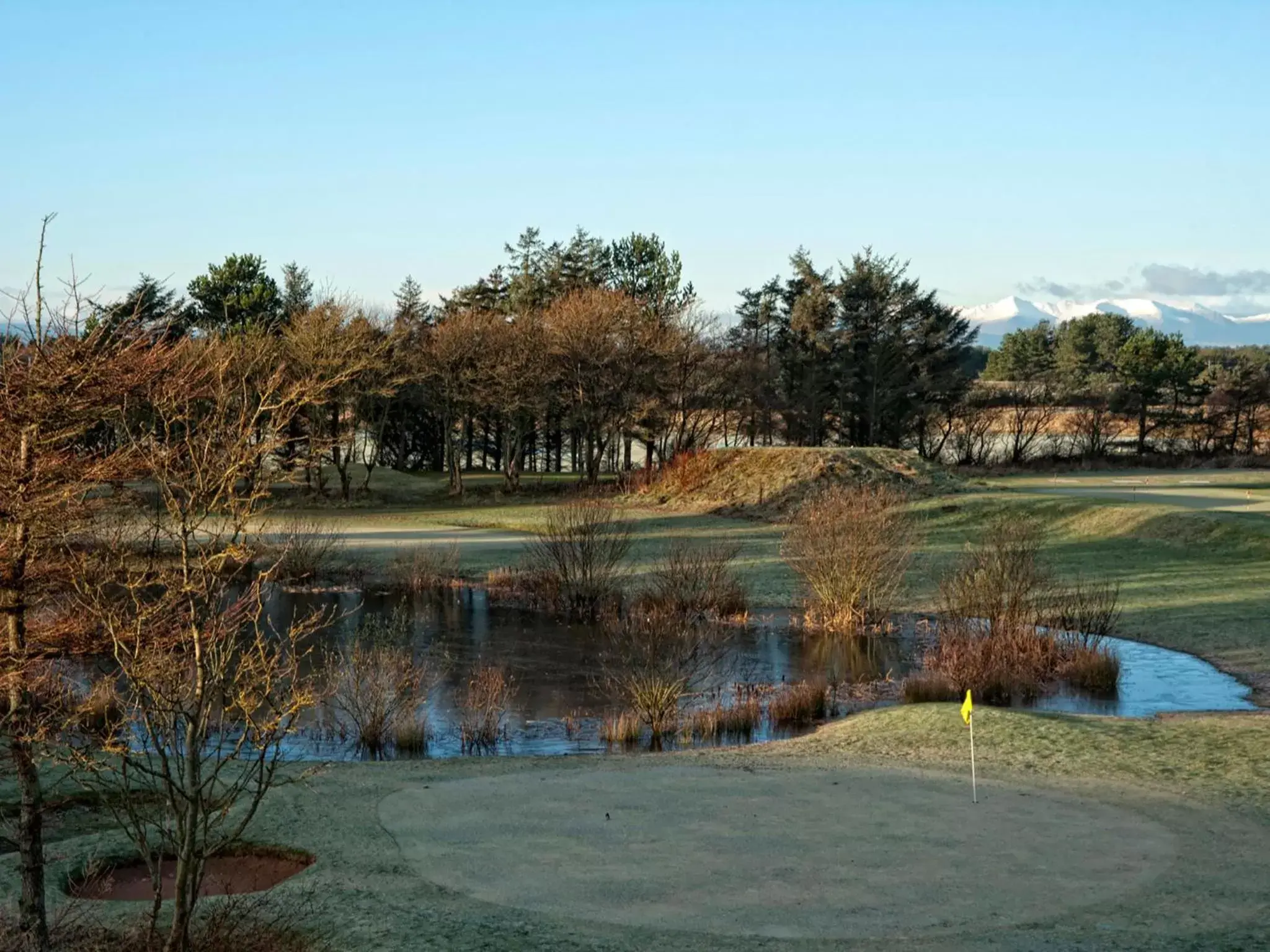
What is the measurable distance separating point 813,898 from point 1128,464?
5765 centimetres

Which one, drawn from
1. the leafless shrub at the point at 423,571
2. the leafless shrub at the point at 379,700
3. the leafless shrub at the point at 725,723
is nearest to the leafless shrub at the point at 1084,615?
the leafless shrub at the point at 725,723

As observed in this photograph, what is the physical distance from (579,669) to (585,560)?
6.59m

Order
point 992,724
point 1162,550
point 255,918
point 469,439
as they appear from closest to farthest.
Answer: point 255,918 → point 992,724 → point 1162,550 → point 469,439

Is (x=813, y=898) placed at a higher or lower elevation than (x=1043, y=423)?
lower

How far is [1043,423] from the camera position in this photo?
68.1 metres

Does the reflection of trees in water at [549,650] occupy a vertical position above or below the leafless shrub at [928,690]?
below

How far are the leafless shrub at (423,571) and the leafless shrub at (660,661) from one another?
712 centimetres

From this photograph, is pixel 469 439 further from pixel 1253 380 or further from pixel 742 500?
pixel 1253 380

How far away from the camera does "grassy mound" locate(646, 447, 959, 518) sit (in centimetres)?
4734

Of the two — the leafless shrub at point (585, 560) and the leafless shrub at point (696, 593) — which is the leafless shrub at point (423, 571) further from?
the leafless shrub at point (696, 593)

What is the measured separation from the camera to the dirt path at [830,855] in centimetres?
940

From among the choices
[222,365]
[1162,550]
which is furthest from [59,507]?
[1162,550]

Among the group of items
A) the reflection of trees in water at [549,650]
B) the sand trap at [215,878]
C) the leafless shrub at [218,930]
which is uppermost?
A: the leafless shrub at [218,930]

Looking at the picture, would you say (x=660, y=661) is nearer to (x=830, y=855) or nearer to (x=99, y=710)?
(x=99, y=710)
